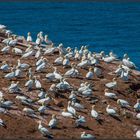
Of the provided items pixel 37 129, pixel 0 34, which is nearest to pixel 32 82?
pixel 37 129

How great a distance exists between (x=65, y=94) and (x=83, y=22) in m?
44.1

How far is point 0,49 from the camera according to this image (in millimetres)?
45031

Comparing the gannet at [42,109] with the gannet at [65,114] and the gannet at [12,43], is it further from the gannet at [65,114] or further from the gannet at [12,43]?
the gannet at [12,43]

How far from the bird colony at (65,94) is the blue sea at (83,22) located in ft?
59.4

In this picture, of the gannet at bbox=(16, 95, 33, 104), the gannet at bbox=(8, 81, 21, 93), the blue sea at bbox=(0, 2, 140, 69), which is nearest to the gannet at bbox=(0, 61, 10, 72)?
the gannet at bbox=(8, 81, 21, 93)

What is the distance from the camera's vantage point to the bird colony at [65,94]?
35062 millimetres

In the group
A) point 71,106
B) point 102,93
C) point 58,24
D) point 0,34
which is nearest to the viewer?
point 71,106

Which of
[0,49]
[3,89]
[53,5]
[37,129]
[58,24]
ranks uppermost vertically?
[53,5]

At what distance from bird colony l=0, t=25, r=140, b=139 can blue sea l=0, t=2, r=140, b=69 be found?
1809 cm

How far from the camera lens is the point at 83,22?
8212 centimetres

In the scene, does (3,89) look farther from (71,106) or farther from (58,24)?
(58,24)

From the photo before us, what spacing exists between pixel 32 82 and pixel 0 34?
12.7 metres

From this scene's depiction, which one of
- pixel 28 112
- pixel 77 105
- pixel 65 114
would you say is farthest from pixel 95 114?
pixel 28 112

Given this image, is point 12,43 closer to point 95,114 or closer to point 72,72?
point 72,72
